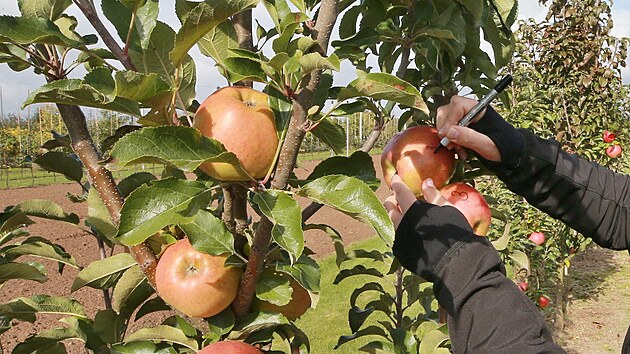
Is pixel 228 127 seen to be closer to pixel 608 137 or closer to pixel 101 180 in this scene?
pixel 101 180

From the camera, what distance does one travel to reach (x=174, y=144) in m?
0.60

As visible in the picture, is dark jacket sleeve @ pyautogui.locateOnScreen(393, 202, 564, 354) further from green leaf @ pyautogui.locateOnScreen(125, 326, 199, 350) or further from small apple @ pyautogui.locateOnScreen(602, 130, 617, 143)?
small apple @ pyautogui.locateOnScreen(602, 130, 617, 143)


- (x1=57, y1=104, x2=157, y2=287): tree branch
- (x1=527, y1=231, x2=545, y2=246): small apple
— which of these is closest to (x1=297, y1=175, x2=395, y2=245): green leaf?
(x1=57, y1=104, x2=157, y2=287): tree branch

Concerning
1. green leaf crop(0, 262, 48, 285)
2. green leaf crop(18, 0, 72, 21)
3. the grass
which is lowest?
the grass

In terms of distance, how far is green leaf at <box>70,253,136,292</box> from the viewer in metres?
0.90

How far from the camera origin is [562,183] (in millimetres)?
1228

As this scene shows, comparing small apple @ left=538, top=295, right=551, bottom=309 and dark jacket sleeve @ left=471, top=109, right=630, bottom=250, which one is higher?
dark jacket sleeve @ left=471, top=109, right=630, bottom=250

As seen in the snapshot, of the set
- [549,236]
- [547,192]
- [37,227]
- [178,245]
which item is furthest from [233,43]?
[37,227]

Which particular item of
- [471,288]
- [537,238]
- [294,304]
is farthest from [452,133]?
[537,238]

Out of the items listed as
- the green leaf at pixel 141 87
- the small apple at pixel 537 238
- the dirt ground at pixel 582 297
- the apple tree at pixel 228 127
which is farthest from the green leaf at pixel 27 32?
the small apple at pixel 537 238

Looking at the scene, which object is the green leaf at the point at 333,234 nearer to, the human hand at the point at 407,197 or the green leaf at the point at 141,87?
the human hand at the point at 407,197

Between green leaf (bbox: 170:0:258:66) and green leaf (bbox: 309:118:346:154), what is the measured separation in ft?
0.92

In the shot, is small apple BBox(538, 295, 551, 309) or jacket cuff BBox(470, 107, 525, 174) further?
small apple BBox(538, 295, 551, 309)

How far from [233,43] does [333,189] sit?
28 cm
